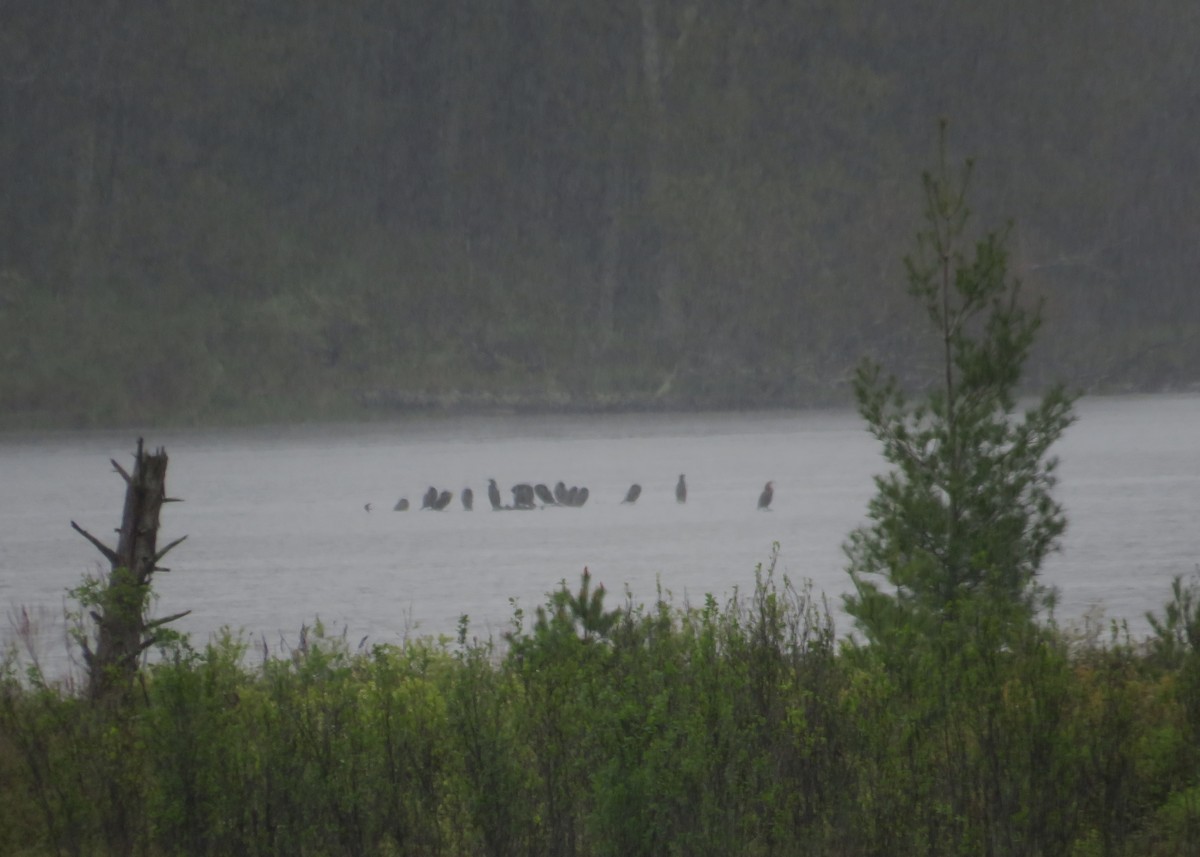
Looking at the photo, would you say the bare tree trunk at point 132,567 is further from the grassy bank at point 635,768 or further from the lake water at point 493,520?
the grassy bank at point 635,768

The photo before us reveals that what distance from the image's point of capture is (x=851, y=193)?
87.6 metres

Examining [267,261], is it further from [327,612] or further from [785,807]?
[785,807]

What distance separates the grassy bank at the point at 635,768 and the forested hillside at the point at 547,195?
61.2 m

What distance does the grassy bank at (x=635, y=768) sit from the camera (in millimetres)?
5410

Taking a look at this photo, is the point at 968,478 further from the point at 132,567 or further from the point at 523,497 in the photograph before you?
the point at 523,497

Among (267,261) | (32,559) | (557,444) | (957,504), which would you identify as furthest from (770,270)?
(957,504)

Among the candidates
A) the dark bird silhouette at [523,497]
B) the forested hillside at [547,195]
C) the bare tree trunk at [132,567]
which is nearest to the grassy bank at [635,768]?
the bare tree trunk at [132,567]

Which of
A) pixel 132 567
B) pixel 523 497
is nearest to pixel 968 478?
pixel 132 567

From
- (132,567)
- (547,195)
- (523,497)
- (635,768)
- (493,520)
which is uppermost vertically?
(547,195)

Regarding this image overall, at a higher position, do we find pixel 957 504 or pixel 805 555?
pixel 957 504

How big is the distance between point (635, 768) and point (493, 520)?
2514 centimetres

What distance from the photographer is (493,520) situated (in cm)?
3048

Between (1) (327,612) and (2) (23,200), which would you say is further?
(2) (23,200)

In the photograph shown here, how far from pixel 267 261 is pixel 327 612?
6184 cm
